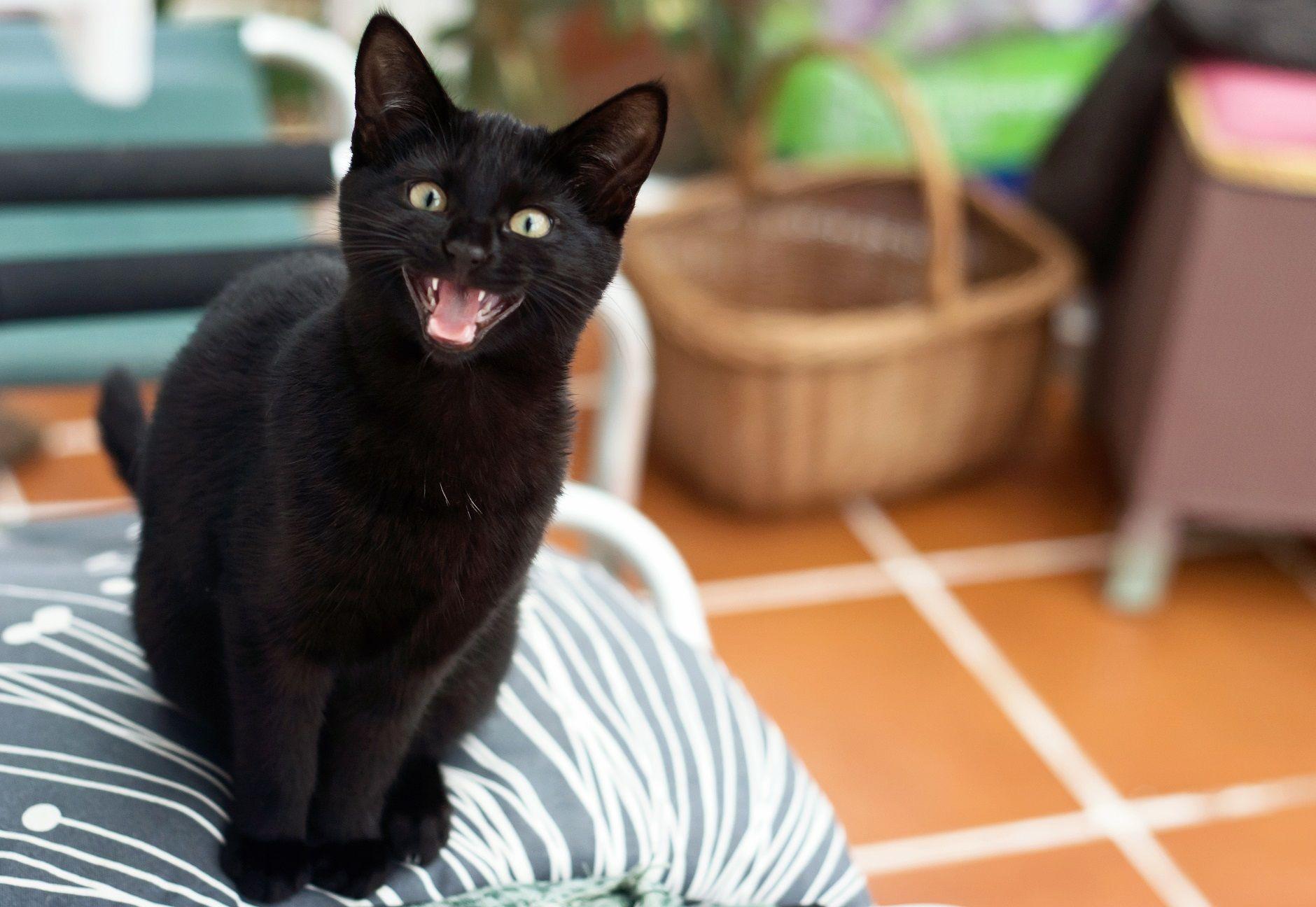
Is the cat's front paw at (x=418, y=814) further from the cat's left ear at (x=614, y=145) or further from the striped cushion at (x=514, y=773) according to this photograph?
the cat's left ear at (x=614, y=145)

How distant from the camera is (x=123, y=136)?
1450mm

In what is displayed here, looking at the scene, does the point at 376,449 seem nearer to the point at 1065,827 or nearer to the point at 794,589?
the point at 1065,827

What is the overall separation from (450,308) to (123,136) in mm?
1063

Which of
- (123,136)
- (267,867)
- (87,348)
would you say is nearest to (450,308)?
(267,867)

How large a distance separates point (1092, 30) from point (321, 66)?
1885mm

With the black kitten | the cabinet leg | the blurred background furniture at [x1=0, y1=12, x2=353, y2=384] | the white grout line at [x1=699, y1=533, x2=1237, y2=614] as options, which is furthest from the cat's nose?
the cabinet leg

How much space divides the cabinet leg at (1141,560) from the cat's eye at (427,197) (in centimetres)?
148

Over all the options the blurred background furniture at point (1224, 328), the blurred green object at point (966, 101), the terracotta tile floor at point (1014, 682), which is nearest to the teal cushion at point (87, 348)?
the terracotta tile floor at point (1014, 682)

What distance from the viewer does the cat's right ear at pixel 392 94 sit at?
1.92ft

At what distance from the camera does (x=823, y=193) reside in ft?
7.49

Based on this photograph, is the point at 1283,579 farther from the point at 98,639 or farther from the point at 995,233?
the point at 98,639

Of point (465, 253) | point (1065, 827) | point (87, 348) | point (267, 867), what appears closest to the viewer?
point (465, 253)

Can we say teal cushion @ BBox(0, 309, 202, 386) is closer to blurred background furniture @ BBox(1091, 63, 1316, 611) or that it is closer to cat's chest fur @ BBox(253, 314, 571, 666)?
cat's chest fur @ BBox(253, 314, 571, 666)

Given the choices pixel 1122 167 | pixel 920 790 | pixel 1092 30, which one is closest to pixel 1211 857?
pixel 920 790
